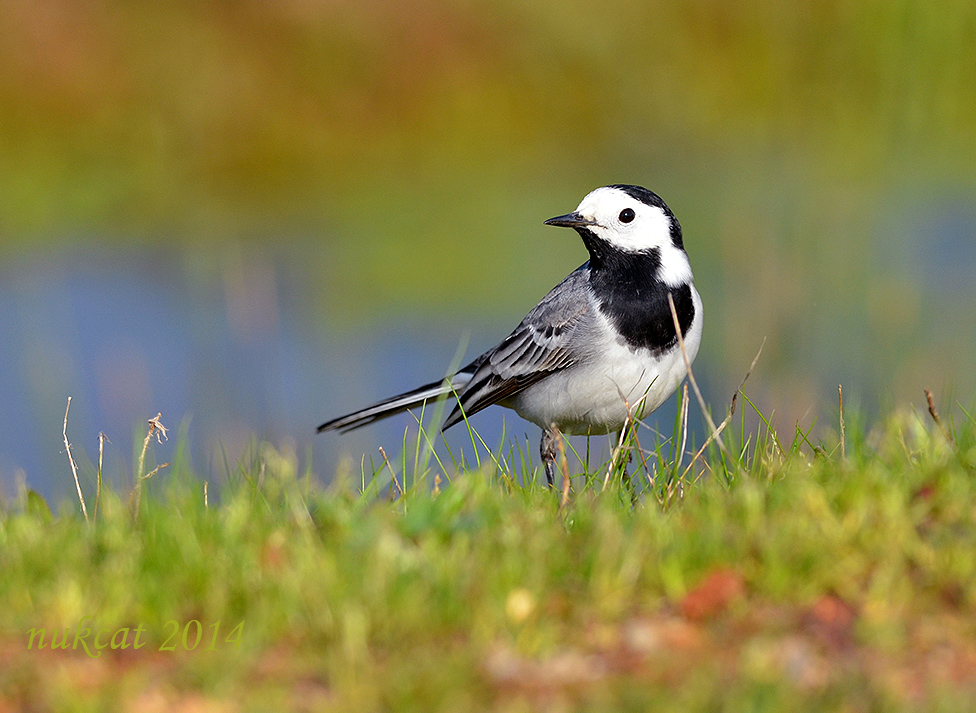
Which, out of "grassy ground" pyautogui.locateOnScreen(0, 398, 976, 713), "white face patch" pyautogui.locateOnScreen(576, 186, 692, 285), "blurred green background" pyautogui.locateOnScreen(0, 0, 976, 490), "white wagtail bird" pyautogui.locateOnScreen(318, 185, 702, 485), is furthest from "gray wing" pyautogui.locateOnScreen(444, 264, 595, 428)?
"blurred green background" pyautogui.locateOnScreen(0, 0, 976, 490)

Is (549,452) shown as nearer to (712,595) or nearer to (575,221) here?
(575,221)

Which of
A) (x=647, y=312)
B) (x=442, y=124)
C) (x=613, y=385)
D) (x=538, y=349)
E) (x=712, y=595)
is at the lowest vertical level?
(x=712, y=595)

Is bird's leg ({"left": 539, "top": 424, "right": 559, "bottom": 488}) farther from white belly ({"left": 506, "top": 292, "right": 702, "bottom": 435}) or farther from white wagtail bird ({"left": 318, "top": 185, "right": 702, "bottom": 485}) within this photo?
white belly ({"left": 506, "top": 292, "right": 702, "bottom": 435})

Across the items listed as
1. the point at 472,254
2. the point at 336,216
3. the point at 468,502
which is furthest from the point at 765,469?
the point at 336,216

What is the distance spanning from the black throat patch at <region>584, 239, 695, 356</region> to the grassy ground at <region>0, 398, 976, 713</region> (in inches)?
78.9

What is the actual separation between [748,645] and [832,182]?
546 inches

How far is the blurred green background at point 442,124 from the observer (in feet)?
52.6

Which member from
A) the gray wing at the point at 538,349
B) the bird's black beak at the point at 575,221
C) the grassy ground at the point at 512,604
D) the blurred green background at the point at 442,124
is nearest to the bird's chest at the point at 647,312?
the gray wing at the point at 538,349

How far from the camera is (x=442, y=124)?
18.4 metres

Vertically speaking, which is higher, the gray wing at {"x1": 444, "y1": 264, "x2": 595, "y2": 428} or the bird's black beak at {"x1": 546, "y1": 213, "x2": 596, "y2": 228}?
the bird's black beak at {"x1": 546, "y1": 213, "x2": 596, "y2": 228}

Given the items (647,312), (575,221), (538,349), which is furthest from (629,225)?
(538,349)

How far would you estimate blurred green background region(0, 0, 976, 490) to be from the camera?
16.0m

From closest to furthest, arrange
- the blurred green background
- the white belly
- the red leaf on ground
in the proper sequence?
1. the red leaf on ground
2. the white belly
3. the blurred green background

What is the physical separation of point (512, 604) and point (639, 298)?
3.10 meters
